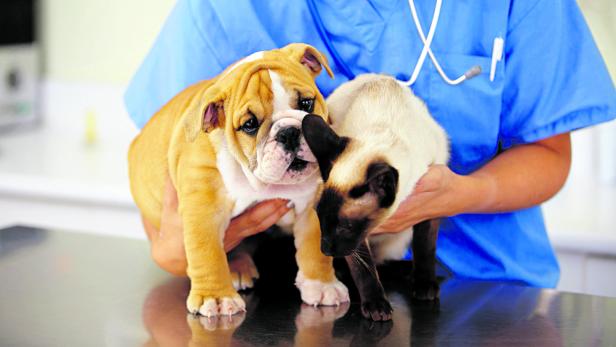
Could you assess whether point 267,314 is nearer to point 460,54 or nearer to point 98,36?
point 460,54

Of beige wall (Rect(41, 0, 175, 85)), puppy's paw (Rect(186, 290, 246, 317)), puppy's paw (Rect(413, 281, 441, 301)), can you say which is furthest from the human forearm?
beige wall (Rect(41, 0, 175, 85))

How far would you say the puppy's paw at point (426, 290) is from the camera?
98cm

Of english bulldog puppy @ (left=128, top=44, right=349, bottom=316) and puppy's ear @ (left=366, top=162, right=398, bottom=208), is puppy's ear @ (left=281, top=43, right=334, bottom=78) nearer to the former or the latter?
english bulldog puppy @ (left=128, top=44, right=349, bottom=316)

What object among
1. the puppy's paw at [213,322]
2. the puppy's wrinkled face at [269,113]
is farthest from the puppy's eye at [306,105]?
the puppy's paw at [213,322]

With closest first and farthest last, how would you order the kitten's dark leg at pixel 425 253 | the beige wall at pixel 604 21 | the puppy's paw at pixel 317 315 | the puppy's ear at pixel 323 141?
the puppy's ear at pixel 323 141
the puppy's paw at pixel 317 315
the kitten's dark leg at pixel 425 253
the beige wall at pixel 604 21

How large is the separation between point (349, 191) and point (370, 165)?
0.04 m

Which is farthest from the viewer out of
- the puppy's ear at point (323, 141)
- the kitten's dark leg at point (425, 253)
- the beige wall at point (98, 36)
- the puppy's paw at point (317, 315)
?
the beige wall at point (98, 36)

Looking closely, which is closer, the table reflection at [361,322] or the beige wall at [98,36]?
the table reflection at [361,322]

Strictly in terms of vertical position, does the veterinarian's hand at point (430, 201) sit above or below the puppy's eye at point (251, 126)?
below

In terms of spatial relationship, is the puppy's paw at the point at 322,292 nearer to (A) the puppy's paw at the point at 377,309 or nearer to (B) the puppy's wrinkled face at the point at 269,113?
(A) the puppy's paw at the point at 377,309

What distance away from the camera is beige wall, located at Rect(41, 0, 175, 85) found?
2.28m

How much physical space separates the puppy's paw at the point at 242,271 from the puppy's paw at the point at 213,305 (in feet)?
0.27

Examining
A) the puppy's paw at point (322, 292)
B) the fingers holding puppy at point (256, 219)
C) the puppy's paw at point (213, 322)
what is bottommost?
the puppy's paw at point (213, 322)

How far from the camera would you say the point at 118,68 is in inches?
91.7
